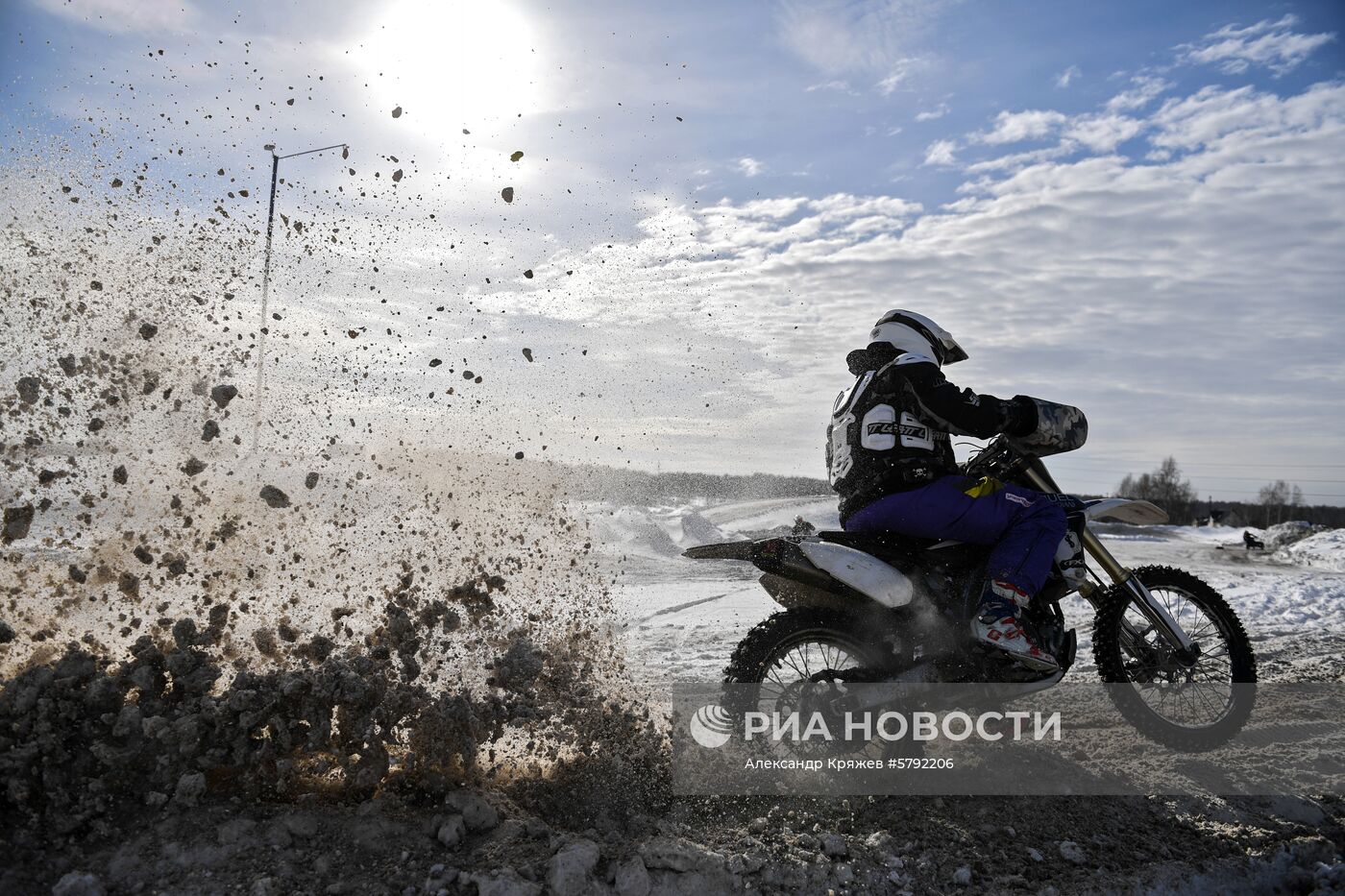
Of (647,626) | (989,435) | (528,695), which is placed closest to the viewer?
(528,695)

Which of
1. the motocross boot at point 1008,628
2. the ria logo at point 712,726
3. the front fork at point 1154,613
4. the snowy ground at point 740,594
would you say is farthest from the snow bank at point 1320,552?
the ria logo at point 712,726

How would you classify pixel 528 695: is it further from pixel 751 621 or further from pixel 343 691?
pixel 751 621

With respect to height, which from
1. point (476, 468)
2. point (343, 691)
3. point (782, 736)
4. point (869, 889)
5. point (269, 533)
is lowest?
point (869, 889)

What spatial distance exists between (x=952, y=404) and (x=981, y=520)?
55cm

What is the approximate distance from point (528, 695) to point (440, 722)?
1.48 ft

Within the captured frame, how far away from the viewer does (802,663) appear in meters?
4.00

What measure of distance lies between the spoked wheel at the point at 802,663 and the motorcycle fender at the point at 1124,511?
1411mm

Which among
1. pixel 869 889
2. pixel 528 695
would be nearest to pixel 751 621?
pixel 528 695

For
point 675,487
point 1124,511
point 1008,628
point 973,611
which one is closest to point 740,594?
point 1124,511

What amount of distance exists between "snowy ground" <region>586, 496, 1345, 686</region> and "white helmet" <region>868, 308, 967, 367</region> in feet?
8.53

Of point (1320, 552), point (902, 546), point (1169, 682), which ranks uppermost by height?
point (902, 546)

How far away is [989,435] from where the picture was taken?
13.6 feet

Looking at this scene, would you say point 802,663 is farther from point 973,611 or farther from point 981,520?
point 981,520

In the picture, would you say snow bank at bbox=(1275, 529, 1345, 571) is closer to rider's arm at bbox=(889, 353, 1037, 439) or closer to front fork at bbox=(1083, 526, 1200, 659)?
front fork at bbox=(1083, 526, 1200, 659)
